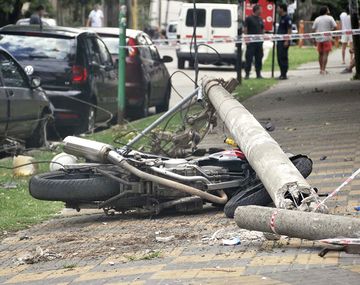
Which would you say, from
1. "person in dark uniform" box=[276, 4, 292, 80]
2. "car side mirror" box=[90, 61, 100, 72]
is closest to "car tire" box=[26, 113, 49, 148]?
"car side mirror" box=[90, 61, 100, 72]

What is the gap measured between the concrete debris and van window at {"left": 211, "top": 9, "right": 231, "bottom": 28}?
31.8 metres

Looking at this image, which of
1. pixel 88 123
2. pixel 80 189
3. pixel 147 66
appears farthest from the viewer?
pixel 147 66

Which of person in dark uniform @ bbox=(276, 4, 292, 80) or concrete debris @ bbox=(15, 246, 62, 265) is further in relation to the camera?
person in dark uniform @ bbox=(276, 4, 292, 80)

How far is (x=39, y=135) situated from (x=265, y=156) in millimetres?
7910

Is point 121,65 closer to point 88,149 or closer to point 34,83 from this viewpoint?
point 34,83

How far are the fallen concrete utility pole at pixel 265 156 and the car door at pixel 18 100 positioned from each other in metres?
4.79

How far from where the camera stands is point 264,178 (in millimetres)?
7449

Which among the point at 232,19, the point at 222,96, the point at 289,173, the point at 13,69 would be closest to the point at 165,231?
the point at 289,173

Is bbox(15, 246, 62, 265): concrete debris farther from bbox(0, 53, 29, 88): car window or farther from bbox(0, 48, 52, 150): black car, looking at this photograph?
bbox(0, 53, 29, 88): car window

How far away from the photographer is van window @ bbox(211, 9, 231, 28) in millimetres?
38688

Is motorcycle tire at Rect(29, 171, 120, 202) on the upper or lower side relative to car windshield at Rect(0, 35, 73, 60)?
lower

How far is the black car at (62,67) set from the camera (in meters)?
16.6

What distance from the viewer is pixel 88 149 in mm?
8523

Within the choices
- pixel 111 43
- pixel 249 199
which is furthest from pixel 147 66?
pixel 249 199
